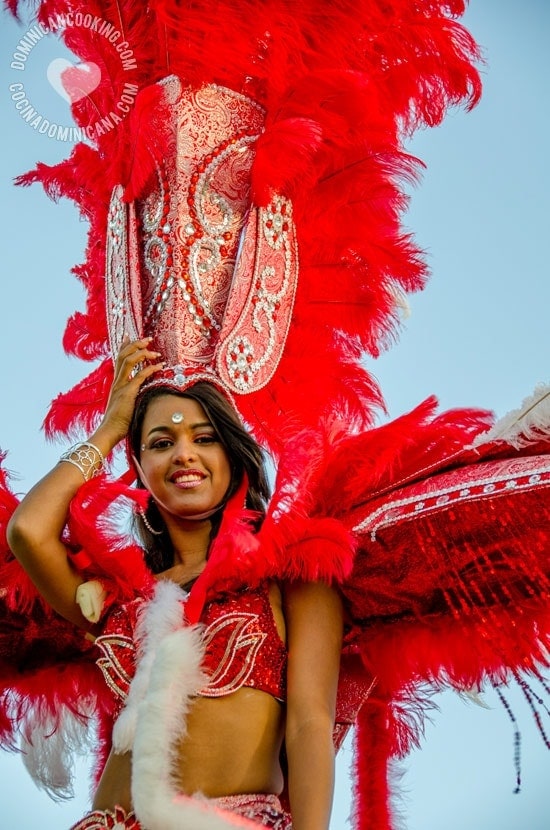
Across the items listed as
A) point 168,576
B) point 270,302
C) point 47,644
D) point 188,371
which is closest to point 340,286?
point 270,302

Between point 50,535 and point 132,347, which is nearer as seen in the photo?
point 50,535

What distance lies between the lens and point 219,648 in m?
3.60

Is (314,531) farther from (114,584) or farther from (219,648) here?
(114,584)

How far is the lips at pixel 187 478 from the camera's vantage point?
3854mm

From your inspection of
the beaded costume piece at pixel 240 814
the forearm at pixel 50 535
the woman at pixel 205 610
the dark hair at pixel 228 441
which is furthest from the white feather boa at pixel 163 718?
the dark hair at pixel 228 441

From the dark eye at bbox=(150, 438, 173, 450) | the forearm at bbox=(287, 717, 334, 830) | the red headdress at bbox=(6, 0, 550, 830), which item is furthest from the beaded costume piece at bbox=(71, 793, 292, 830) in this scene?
the dark eye at bbox=(150, 438, 173, 450)

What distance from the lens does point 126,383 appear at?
4.03m

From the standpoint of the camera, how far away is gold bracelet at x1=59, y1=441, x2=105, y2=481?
3.86 meters

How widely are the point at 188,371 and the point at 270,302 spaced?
13.8 inches

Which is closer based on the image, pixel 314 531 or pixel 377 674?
pixel 314 531

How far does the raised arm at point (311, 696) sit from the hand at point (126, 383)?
0.67m

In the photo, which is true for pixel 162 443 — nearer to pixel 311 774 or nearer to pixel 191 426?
pixel 191 426

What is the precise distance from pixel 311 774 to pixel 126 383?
3.98 feet

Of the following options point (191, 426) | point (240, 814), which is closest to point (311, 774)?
point (240, 814)
